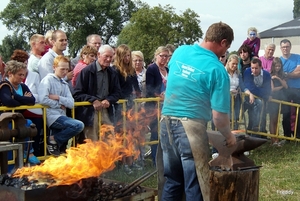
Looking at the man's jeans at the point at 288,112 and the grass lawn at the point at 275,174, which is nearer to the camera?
the grass lawn at the point at 275,174

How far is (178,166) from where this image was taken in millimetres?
4395

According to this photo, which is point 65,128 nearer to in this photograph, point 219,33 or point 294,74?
point 219,33

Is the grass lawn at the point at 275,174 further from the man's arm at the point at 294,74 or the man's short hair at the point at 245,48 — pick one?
the man's short hair at the point at 245,48

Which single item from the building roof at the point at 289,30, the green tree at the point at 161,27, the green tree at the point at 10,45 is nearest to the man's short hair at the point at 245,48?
the building roof at the point at 289,30

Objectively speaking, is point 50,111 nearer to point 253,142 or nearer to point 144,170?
point 144,170

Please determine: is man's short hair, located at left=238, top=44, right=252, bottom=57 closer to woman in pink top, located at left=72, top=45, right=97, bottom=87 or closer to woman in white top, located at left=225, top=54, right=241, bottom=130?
woman in white top, located at left=225, top=54, right=241, bottom=130

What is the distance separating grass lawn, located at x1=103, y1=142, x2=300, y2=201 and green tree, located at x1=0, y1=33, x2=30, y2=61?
1962 inches

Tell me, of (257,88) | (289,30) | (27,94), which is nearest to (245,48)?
(257,88)

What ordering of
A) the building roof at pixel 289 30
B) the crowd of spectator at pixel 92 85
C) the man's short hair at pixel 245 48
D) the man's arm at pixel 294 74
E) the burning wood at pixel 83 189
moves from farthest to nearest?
1. the building roof at pixel 289 30
2. the man's arm at pixel 294 74
3. the man's short hair at pixel 245 48
4. the crowd of spectator at pixel 92 85
5. the burning wood at pixel 83 189

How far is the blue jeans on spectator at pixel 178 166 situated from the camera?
13.9 ft

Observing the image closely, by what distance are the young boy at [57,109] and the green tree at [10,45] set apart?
50.4 metres

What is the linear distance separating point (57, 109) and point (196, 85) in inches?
116

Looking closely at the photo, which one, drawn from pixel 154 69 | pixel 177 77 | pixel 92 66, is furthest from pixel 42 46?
pixel 177 77

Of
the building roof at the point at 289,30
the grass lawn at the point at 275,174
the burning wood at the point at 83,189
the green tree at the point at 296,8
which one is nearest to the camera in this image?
the burning wood at the point at 83,189
